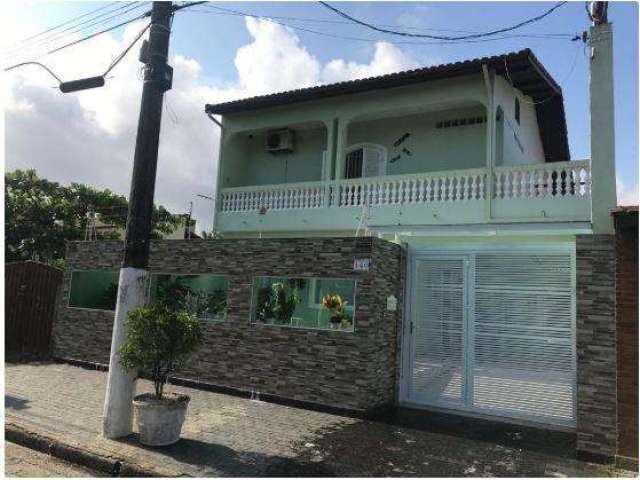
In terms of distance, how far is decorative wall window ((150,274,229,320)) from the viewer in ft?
32.0

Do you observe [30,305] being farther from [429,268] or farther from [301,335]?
Result: [429,268]

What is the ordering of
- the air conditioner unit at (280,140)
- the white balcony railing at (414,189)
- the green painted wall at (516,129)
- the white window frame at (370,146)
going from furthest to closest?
1. the air conditioner unit at (280,140)
2. the white window frame at (370,146)
3. the green painted wall at (516,129)
4. the white balcony railing at (414,189)

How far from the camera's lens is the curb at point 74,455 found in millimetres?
5289

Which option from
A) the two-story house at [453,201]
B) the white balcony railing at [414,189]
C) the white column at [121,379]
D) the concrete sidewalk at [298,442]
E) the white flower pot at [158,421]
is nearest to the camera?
the concrete sidewalk at [298,442]

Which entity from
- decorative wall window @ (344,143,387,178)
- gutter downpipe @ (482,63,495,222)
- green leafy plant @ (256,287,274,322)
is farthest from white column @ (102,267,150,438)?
decorative wall window @ (344,143,387,178)

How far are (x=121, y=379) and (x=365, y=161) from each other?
28.0ft

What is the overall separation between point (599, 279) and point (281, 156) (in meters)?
9.50

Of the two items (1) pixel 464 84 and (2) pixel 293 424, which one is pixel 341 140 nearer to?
(1) pixel 464 84

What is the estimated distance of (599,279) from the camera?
21.6 feet

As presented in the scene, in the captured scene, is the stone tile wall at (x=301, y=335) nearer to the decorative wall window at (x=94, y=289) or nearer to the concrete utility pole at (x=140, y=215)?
the decorative wall window at (x=94, y=289)

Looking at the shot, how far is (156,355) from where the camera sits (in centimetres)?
590

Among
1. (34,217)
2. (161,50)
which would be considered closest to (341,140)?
(161,50)

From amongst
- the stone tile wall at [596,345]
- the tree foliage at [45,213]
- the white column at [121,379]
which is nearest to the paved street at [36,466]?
the white column at [121,379]

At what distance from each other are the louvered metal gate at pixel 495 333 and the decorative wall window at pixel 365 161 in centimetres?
434
